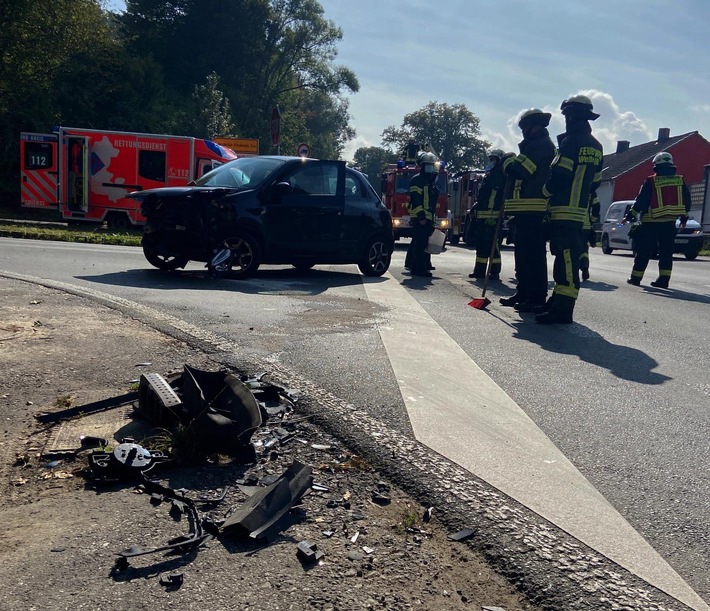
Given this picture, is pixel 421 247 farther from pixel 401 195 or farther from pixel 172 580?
pixel 401 195

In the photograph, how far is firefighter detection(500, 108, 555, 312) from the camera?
895 centimetres

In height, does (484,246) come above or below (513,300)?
above

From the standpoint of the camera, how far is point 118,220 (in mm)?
23469

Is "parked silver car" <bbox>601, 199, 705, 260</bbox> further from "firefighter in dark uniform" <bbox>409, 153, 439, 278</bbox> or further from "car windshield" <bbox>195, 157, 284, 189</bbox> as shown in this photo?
"car windshield" <bbox>195, 157, 284, 189</bbox>

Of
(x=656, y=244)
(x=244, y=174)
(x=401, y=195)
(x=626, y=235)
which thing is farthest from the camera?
(x=626, y=235)

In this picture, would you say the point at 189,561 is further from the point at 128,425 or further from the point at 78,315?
the point at 78,315

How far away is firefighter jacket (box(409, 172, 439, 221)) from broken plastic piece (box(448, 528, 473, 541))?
33.9 feet

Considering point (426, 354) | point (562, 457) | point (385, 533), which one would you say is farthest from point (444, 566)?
point (426, 354)

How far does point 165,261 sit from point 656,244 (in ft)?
29.2

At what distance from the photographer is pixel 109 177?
920 inches

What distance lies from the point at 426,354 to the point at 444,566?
3.51m

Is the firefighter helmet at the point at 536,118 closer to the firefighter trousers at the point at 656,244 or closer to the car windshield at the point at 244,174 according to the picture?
the car windshield at the point at 244,174

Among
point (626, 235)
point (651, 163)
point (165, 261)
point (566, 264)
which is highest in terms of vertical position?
point (651, 163)

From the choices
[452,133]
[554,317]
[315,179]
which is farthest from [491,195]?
[452,133]
